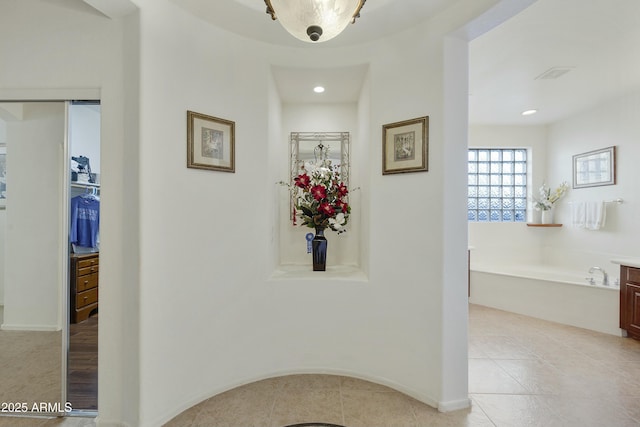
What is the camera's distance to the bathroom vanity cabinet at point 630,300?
2994 mm

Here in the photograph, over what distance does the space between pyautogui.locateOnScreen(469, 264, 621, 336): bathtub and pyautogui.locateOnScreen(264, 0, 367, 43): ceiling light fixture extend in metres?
4.10

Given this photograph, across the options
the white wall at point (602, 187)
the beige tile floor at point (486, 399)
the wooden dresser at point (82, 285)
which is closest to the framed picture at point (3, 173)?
the wooden dresser at point (82, 285)

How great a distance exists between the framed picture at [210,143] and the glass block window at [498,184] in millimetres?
4440

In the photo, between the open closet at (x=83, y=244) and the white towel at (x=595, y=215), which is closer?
the open closet at (x=83, y=244)

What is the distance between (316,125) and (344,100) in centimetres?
37

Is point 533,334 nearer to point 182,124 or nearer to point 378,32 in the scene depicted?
point 378,32

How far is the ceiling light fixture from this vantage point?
3.77 ft

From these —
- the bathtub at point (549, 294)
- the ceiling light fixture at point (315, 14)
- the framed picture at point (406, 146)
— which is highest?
the ceiling light fixture at point (315, 14)

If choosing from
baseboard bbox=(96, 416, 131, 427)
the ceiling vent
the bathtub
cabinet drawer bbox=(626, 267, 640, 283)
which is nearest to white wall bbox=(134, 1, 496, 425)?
baseboard bbox=(96, 416, 131, 427)

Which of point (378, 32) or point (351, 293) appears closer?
point (378, 32)

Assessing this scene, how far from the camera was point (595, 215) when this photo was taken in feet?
13.3

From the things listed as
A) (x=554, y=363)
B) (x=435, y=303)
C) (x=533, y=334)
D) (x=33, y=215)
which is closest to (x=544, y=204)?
(x=533, y=334)

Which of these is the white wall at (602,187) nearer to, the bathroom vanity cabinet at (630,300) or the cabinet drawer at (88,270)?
the bathroom vanity cabinet at (630,300)

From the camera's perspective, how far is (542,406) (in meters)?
2.01
